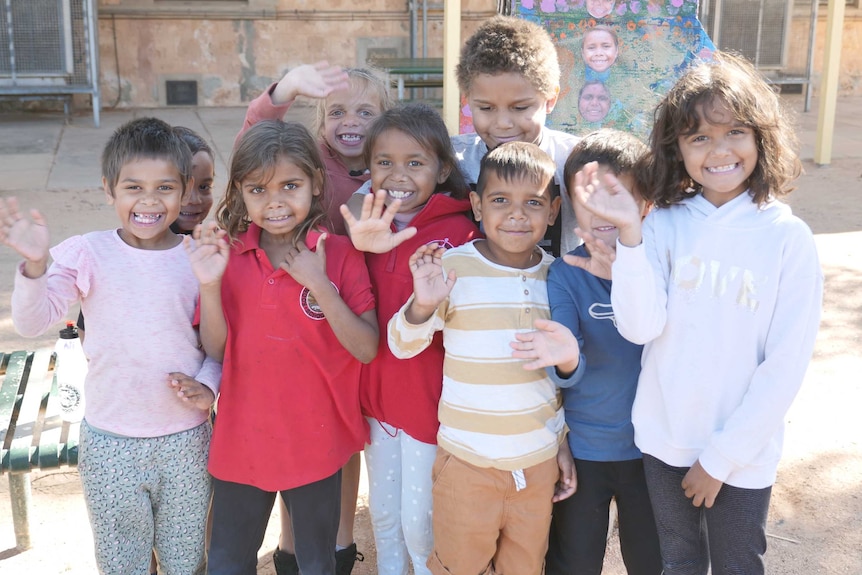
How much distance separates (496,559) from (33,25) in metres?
9.35

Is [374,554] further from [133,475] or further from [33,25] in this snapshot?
[33,25]

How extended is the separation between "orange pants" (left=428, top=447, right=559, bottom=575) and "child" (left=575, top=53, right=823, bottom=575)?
273 mm

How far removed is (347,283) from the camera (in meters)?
2.16

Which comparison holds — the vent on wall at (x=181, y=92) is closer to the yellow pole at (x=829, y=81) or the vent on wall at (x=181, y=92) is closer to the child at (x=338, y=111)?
the yellow pole at (x=829, y=81)

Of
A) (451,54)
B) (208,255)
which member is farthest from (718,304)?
(451,54)

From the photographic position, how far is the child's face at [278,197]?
7.09 ft

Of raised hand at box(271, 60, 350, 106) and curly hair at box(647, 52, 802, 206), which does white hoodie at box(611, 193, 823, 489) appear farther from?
raised hand at box(271, 60, 350, 106)

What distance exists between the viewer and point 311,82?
2.36 metres

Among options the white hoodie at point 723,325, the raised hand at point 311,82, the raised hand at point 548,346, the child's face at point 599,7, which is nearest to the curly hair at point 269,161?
the raised hand at point 311,82

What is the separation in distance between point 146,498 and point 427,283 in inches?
36.5

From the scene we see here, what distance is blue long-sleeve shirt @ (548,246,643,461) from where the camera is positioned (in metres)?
2.07

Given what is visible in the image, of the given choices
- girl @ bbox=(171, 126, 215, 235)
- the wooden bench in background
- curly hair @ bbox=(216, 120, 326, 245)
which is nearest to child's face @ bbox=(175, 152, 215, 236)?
girl @ bbox=(171, 126, 215, 235)

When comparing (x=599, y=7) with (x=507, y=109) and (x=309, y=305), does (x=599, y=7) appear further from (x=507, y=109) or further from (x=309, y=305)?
(x=309, y=305)

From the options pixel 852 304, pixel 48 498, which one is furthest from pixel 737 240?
pixel 852 304
